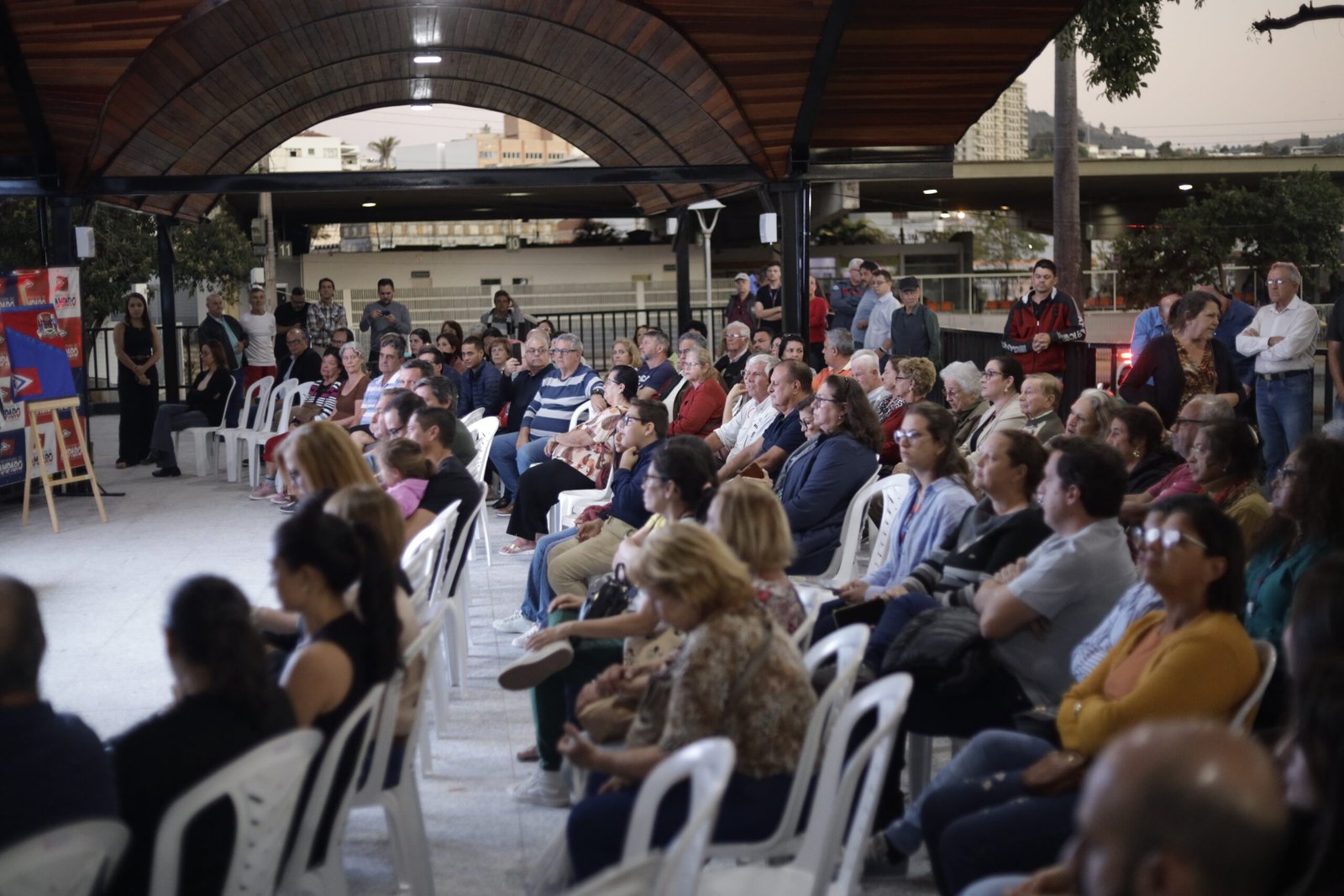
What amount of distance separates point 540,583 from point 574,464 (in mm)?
1804

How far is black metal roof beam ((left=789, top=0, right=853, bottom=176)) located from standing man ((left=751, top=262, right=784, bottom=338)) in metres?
2.07

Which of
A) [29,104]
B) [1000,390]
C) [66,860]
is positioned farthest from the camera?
[29,104]

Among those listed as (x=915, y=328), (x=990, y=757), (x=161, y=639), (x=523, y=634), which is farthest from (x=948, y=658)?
(x=915, y=328)

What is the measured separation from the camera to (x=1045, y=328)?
27.1 ft

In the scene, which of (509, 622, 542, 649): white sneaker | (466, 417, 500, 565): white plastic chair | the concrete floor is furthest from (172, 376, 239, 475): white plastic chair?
(509, 622, 542, 649): white sneaker

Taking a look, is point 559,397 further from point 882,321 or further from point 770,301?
point 770,301

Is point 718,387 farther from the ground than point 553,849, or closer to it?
farther from the ground

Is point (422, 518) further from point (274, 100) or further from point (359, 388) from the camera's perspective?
point (274, 100)

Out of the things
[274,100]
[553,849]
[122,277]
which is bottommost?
[553,849]

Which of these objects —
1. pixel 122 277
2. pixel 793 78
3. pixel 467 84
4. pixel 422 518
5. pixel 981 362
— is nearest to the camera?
pixel 422 518

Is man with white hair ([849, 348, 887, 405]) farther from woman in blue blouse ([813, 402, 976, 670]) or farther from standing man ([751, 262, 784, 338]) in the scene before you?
standing man ([751, 262, 784, 338])

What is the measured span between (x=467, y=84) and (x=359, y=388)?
4303 millimetres

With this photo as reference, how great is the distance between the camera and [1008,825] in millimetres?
2615

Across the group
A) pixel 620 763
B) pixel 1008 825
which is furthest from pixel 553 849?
pixel 1008 825
